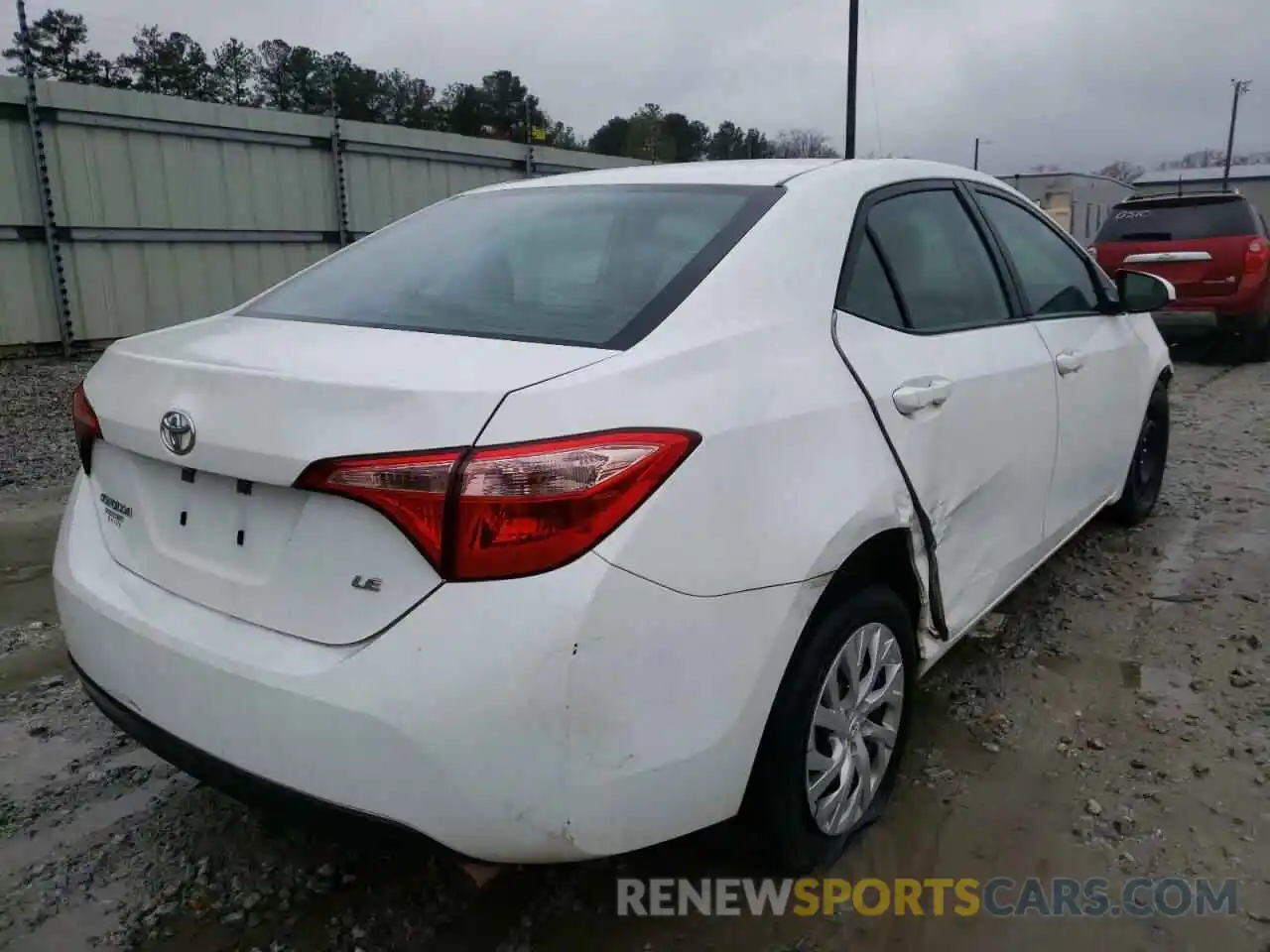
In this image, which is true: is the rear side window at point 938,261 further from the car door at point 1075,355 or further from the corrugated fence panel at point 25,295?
the corrugated fence panel at point 25,295

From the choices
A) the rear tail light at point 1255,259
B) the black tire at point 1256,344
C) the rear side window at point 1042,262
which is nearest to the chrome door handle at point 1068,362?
the rear side window at point 1042,262

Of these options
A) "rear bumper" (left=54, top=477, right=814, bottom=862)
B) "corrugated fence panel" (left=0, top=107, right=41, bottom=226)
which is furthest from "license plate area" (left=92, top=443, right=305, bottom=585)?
"corrugated fence panel" (left=0, top=107, right=41, bottom=226)

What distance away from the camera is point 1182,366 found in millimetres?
9930

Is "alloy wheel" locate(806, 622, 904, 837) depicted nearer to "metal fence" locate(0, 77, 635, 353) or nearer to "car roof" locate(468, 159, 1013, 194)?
"car roof" locate(468, 159, 1013, 194)

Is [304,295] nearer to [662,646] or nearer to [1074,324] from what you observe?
[662,646]

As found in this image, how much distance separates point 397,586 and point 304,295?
3.80ft

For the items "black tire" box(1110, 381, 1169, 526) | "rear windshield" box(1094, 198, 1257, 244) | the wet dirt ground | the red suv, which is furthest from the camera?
"rear windshield" box(1094, 198, 1257, 244)

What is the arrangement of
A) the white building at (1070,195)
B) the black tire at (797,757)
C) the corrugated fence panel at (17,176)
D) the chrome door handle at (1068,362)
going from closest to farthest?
the black tire at (797,757), the chrome door handle at (1068,362), the corrugated fence panel at (17,176), the white building at (1070,195)

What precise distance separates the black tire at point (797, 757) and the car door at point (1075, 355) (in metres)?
1.39

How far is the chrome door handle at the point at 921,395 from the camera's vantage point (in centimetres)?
217

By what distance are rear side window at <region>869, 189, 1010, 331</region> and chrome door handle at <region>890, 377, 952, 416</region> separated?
0.59 feet

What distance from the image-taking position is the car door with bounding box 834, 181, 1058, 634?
2.20 m

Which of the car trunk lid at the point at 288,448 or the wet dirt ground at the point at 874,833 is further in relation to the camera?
the wet dirt ground at the point at 874,833

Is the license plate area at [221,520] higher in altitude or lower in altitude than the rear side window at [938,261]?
lower
